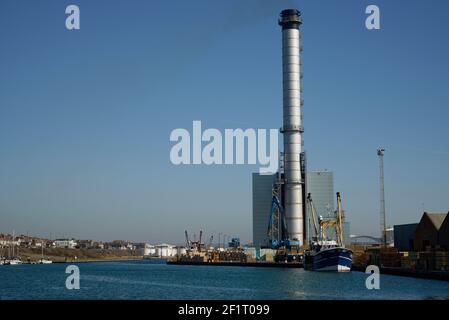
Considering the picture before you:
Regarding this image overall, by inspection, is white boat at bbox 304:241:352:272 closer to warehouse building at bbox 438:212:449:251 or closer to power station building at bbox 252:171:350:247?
warehouse building at bbox 438:212:449:251

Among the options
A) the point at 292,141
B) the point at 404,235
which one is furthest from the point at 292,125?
the point at 404,235

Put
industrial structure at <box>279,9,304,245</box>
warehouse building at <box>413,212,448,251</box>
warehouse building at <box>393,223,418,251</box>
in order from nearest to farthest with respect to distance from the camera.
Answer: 1. warehouse building at <box>413,212,448,251</box>
2. warehouse building at <box>393,223,418,251</box>
3. industrial structure at <box>279,9,304,245</box>

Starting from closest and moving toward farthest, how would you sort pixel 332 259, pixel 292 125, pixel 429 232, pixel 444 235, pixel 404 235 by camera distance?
pixel 444 235 < pixel 429 232 < pixel 332 259 < pixel 404 235 < pixel 292 125

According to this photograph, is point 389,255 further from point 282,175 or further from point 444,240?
point 282,175

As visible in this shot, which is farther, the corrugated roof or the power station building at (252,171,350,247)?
the power station building at (252,171,350,247)

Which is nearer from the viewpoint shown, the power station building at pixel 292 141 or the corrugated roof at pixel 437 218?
the corrugated roof at pixel 437 218

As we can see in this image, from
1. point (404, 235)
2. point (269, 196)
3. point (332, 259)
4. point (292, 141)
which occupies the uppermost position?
point (292, 141)

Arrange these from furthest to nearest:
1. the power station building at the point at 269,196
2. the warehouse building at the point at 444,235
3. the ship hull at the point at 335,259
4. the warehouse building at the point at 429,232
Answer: the power station building at the point at 269,196 < the ship hull at the point at 335,259 < the warehouse building at the point at 429,232 < the warehouse building at the point at 444,235

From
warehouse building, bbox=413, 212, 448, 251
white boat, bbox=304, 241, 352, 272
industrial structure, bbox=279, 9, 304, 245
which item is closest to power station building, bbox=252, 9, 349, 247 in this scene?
industrial structure, bbox=279, 9, 304, 245

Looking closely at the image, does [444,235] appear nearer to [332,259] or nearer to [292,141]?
[332,259]

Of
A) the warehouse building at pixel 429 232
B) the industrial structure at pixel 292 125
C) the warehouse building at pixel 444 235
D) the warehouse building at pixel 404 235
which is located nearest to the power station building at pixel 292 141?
the industrial structure at pixel 292 125

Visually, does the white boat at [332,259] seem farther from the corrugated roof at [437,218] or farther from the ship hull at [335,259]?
the corrugated roof at [437,218]
